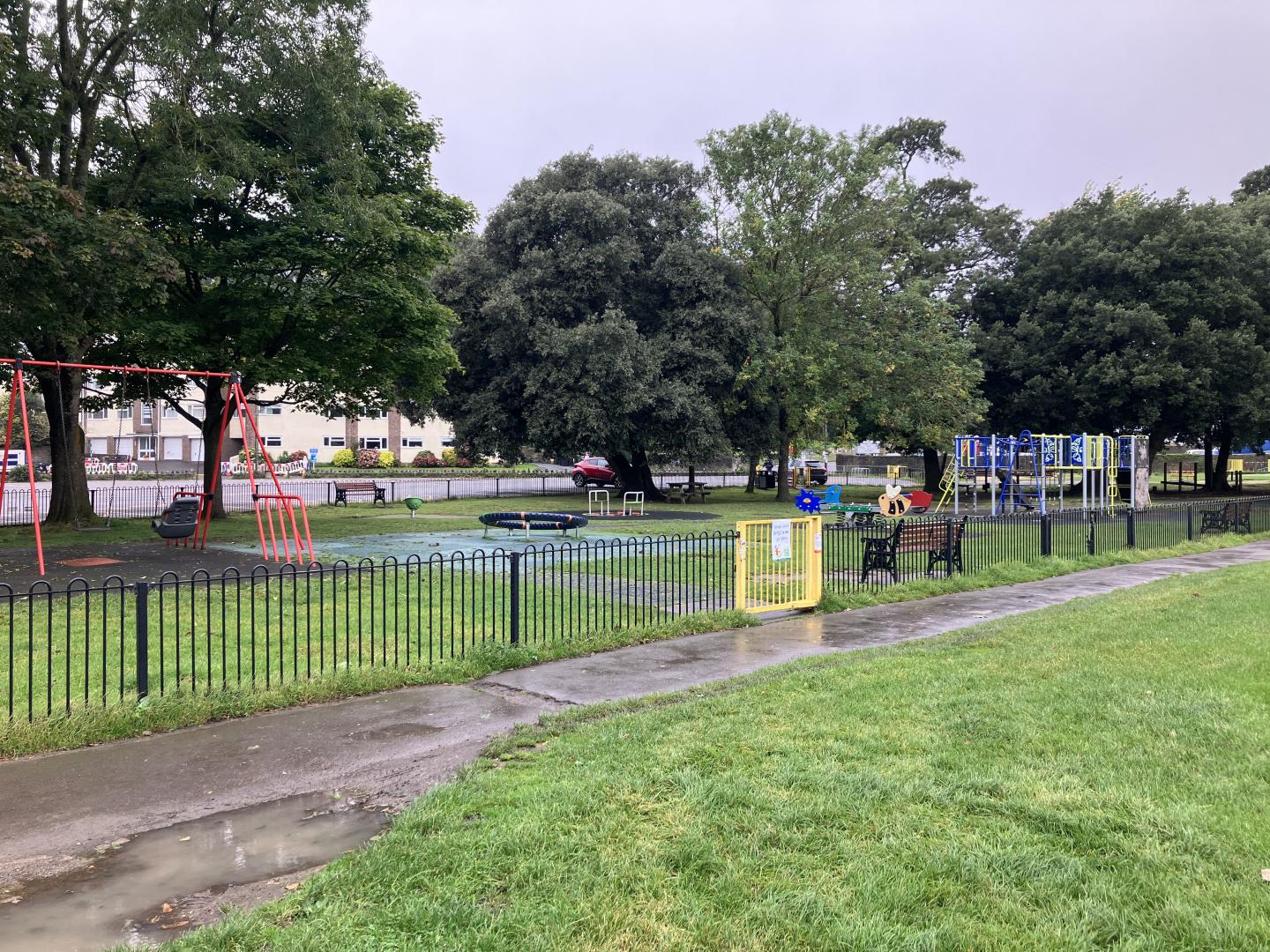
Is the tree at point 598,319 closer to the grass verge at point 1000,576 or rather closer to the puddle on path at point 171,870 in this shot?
the grass verge at point 1000,576

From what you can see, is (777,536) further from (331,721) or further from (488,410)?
(488,410)

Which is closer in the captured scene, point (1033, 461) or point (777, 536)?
point (777, 536)

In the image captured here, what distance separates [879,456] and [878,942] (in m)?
80.1

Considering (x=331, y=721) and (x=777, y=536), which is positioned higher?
(x=777, y=536)

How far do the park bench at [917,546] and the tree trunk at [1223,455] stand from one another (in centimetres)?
3275

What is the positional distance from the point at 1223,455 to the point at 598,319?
33.2 metres

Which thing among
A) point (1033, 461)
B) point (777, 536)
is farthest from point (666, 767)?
point (1033, 461)

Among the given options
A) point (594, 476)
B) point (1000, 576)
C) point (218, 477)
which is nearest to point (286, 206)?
point (218, 477)

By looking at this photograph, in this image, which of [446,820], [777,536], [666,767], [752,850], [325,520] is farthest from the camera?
[325,520]

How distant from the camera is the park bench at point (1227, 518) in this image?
21.8m

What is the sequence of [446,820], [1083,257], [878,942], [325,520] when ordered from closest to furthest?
[878,942] < [446,820] < [325,520] < [1083,257]

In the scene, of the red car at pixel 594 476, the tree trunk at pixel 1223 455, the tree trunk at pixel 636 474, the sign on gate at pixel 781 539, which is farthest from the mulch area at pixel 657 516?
the tree trunk at pixel 1223 455

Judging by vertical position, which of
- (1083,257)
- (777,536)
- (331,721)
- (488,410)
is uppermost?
(1083,257)

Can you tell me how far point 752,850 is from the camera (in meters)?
3.96
